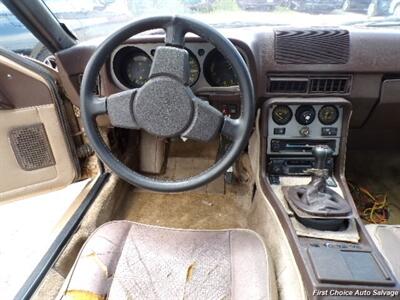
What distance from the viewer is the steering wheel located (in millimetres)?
A: 936

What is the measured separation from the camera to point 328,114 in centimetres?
142

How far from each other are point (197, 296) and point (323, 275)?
34 cm

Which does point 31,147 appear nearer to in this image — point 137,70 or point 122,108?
point 137,70

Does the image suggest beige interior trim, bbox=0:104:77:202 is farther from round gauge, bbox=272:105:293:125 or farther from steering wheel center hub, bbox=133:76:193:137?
round gauge, bbox=272:105:293:125

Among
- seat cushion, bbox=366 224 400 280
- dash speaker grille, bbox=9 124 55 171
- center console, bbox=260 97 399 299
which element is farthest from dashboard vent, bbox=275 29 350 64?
dash speaker grille, bbox=9 124 55 171

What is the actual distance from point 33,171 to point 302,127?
3.84 feet

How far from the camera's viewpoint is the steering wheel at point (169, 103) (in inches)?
36.9

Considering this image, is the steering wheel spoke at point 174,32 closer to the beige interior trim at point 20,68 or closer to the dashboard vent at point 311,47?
the dashboard vent at point 311,47

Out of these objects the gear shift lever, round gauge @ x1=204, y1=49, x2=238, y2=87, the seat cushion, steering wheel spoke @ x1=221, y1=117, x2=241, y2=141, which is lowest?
the seat cushion

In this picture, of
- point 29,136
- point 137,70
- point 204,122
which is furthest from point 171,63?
point 29,136

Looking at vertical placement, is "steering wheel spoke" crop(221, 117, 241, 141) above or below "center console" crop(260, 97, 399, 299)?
above

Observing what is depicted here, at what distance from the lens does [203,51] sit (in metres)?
1.25

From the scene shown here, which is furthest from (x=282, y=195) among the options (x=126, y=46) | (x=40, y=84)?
(x=40, y=84)

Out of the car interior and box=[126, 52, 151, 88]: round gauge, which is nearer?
the car interior
